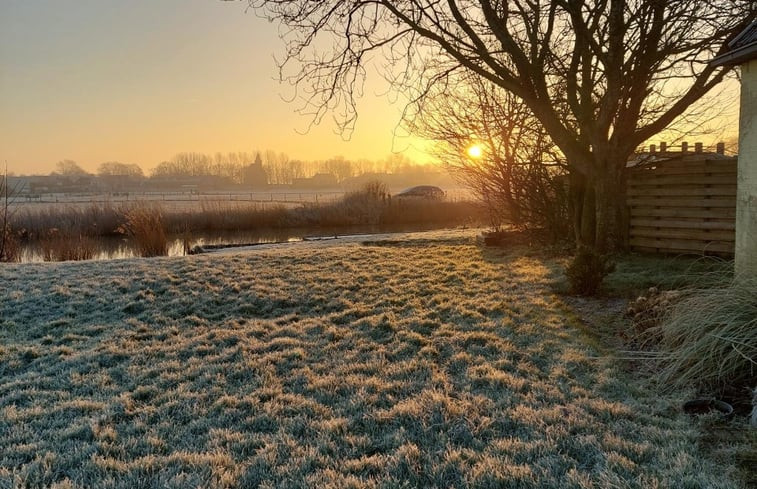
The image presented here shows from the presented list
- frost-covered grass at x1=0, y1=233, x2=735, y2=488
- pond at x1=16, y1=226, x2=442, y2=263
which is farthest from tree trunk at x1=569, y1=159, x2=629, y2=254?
pond at x1=16, y1=226, x2=442, y2=263

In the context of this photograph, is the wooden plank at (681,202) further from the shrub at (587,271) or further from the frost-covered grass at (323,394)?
the frost-covered grass at (323,394)

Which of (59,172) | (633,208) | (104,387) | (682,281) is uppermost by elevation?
(59,172)

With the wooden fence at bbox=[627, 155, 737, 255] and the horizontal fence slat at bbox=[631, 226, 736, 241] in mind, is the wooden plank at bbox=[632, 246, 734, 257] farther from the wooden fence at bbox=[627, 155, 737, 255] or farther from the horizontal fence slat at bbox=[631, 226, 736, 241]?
the horizontal fence slat at bbox=[631, 226, 736, 241]

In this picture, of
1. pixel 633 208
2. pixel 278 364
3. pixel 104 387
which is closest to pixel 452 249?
pixel 633 208

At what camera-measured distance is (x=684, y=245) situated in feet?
27.1

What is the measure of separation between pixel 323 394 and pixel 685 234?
769 cm

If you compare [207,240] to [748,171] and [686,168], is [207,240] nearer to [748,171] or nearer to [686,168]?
[686,168]

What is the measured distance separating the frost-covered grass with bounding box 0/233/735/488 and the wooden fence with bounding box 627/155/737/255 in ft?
10.8

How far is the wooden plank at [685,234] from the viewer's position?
25.1 feet

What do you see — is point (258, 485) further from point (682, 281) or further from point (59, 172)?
point (59, 172)

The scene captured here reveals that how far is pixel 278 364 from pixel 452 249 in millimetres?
7196

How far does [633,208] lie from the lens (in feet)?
29.7

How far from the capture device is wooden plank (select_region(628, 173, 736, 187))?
299 inches

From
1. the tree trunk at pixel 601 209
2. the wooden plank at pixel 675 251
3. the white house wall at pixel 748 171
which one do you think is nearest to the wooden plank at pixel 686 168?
the tree trunk at pixel 601 209
